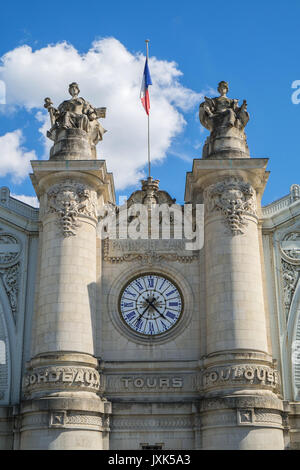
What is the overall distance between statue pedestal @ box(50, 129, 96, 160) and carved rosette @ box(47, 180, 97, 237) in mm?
1279

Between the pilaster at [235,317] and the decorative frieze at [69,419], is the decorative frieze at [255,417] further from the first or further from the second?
the decorative frieze at [69,419]

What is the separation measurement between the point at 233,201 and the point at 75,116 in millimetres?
7358

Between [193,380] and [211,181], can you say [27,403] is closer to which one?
[193,380]

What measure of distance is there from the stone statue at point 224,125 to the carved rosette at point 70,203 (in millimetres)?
5243

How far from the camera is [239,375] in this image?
22297 mm

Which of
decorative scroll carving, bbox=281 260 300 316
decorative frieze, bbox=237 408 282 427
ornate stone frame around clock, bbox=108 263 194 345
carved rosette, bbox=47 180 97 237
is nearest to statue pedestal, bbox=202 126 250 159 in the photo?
decorative scroll carving, bbox=281 260 300 316

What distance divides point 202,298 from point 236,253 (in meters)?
2.20

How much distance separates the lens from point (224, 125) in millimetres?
26375

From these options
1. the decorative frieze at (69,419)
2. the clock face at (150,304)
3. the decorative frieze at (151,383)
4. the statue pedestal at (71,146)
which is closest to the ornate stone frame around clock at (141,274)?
the clock face at (150,304)

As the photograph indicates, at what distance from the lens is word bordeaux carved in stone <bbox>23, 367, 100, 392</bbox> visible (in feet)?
72.9

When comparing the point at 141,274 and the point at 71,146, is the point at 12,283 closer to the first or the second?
the point at 141,274

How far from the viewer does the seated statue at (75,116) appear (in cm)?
2642

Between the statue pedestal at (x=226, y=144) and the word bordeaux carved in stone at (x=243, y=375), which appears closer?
the word bordeaux carved in stone at (x=243, y=375)
